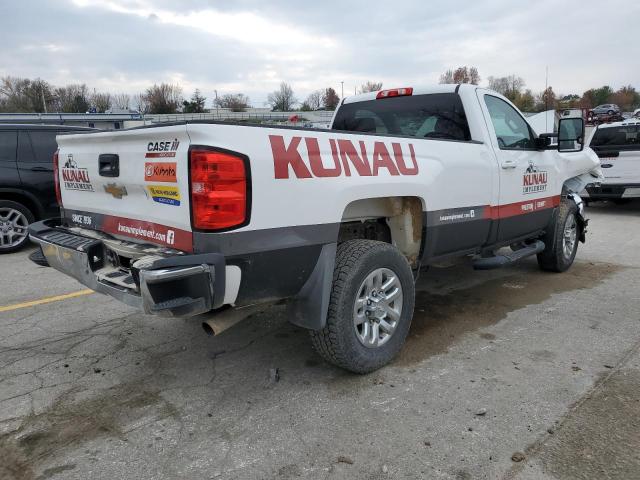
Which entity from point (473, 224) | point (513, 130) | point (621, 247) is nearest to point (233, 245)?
point (473, 224)

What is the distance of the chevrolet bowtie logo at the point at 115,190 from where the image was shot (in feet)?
10.4

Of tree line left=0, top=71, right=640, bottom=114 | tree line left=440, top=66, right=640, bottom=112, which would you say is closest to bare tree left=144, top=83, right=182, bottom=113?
tree line left=0, top=71, right=640, bottom=114

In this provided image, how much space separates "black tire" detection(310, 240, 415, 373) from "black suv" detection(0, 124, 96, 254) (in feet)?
18.9

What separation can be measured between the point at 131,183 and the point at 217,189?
850 mm

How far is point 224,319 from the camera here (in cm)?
295

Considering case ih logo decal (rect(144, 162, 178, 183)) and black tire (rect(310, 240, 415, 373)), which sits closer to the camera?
case ih logo decal (rect(144, 162, 178, 183))

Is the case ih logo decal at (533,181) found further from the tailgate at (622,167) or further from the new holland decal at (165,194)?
the tailgate at (622,167)

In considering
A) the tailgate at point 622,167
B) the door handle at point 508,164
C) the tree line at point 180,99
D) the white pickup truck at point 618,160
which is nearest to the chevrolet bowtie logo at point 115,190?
Result: the door handle at point 508,164

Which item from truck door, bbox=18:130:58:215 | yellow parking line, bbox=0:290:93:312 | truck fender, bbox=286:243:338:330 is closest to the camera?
truck fender, bbox=286:243:338:330

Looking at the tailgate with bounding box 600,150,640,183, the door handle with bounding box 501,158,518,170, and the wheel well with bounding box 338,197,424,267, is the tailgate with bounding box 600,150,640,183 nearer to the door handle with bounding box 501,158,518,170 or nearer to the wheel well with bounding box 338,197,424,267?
the door handle with bounding box 501,158,518,170

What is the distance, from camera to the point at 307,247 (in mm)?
2941

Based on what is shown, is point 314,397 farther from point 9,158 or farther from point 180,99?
point 180,99

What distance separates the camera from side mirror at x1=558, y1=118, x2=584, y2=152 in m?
5.45

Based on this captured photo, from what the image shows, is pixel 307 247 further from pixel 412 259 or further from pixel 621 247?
pixel 621 247
